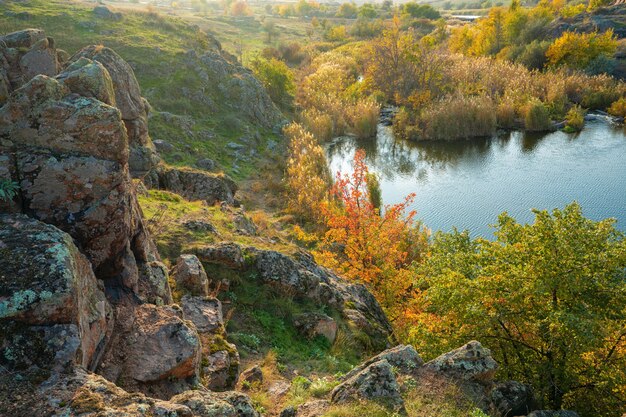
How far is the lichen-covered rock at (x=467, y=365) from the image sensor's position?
10328 millimetres

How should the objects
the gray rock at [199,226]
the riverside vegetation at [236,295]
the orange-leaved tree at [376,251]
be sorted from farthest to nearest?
the orange-leaved tree at [376,251] → the gray rock at [199,226] → the riverside vegetation at [236,295]

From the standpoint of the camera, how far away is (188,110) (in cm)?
3688

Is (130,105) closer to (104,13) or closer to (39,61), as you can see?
(39,61)

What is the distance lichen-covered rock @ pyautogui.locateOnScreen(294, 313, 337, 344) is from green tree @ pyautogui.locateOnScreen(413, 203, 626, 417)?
2709 mm

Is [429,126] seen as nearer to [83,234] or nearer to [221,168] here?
[221,168]

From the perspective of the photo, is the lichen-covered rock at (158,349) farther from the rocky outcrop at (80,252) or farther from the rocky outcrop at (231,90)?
the rocky outcrop at (231,90)

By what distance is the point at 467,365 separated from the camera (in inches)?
411

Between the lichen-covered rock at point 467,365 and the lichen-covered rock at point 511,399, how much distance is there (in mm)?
354

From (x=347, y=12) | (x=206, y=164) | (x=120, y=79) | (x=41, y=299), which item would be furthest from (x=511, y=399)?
(x=347, y=12)

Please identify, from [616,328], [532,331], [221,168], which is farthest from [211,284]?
[221,168]

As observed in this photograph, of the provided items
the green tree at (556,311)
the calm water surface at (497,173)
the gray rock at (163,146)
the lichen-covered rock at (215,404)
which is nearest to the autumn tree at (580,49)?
the calm water surface at (497,173)

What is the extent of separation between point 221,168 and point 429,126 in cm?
2207

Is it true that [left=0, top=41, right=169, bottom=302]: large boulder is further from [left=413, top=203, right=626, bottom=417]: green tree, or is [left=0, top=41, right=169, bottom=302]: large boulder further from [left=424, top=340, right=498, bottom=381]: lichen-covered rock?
[left=413, top=203, right=626, bottom=417]: green tree

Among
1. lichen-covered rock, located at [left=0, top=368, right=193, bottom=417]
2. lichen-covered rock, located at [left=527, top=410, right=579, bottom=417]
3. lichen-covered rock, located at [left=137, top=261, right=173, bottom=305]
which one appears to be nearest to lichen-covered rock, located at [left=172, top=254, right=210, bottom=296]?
lichen-covered rock, located at [left=137, top=261, right=173, bottom=305]
